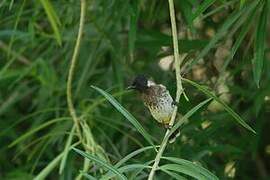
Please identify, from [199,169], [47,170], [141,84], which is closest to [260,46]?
[141,84]

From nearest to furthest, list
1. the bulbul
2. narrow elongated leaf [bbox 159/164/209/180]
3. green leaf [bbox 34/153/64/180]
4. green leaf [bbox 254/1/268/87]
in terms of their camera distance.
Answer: narrow elongated leaf [bbox 159/164/209/180]
the bulbul
green leaf [bbox 254/1/268/87]
green leaf [bbox 34/153/64/180]

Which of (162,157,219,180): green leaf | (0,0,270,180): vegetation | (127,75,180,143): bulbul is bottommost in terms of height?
(0,0,270,180): vegetation

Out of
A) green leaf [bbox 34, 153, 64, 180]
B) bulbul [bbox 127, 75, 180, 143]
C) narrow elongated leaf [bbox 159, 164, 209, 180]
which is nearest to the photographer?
narrow elongated leaf [bbox 159, 164, 209, 180]

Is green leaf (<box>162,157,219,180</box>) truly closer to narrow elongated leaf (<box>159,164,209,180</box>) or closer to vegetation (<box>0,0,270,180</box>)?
narrow elongated leaf (<box>159,164,209,180</box>)

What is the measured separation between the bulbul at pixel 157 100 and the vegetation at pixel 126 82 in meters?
0.28

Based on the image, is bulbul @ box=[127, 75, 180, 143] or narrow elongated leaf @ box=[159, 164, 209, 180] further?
bulbul @ box=[127, 75, 180, 143]

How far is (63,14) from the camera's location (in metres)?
2.31

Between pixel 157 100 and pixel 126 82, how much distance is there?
1.14 metres

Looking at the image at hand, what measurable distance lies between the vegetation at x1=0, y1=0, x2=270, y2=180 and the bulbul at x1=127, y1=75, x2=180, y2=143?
278 mm

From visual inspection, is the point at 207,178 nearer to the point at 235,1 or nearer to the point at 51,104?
the point at 235,1

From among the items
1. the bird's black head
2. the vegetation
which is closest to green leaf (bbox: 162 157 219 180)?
the bird's black head

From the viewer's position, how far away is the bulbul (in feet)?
4.24

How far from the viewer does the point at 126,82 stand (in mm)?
2449

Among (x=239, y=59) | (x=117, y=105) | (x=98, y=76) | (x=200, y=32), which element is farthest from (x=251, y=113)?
(x=117, y=105)
